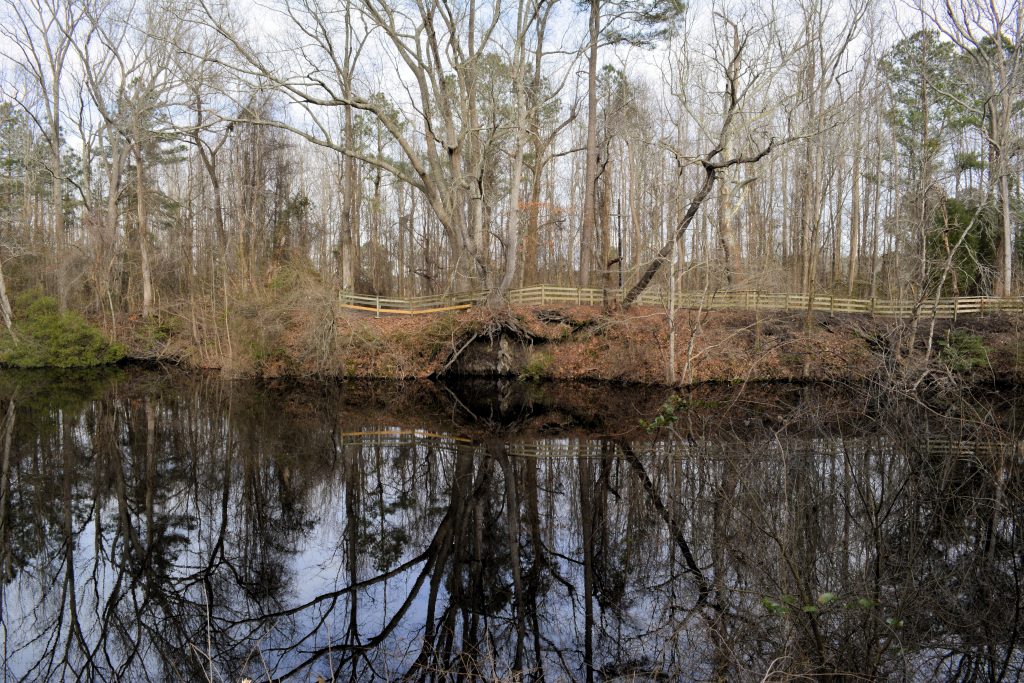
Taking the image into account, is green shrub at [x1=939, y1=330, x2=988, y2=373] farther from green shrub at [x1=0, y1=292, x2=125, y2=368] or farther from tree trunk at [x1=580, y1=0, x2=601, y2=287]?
green shrub at [x1=0, y1=292, x2=125, y2=368]

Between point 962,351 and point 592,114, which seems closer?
point 962,351

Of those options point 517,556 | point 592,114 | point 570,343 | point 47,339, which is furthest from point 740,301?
point 47,339

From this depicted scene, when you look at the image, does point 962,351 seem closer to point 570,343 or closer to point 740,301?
point 740,301

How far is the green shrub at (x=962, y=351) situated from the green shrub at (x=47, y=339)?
2958 centimetres

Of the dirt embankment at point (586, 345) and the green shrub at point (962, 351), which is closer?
the green shrub at point (962, 351)

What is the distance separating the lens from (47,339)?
1006 inches

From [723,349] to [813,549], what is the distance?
14577mm

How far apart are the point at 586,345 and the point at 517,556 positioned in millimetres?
15377

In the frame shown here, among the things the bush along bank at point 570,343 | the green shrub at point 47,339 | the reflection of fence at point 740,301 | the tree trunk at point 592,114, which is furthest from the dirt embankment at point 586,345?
the green shrub at point 47,339

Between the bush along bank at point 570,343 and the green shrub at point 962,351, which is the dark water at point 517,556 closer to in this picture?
the green shrub at point 962,351

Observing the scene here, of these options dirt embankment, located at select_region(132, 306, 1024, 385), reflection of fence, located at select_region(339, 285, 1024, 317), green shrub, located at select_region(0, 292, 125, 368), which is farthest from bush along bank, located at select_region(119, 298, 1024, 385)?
green shrub, located at select_region(0, 292, 125, 368)

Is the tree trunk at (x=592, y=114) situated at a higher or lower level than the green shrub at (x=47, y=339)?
higher

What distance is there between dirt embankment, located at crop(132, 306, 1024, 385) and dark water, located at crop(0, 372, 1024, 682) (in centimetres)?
815

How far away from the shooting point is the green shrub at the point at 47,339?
25.3 metres
